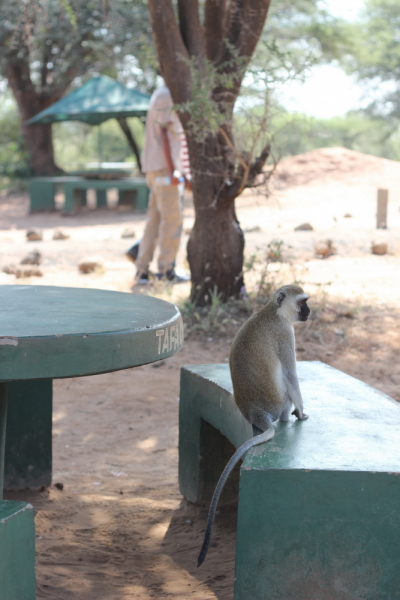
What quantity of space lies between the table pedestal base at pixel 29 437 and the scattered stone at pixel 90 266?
4.51m

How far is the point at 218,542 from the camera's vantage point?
268cm

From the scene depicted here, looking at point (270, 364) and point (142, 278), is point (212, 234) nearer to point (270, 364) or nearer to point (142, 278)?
point (142, 278)

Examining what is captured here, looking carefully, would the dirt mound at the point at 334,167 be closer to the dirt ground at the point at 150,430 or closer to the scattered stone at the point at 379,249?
the dirt ground at the point at 150,430

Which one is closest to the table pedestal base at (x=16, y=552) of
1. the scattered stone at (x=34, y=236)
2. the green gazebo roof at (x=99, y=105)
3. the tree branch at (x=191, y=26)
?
the tree branch at (x=191, y=26)

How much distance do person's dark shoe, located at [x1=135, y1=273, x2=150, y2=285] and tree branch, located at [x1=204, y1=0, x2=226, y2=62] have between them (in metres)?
2.35

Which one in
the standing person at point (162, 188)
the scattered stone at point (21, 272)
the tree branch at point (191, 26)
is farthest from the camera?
the scattered stone at point (21, 272)

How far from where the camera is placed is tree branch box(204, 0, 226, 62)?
536cm

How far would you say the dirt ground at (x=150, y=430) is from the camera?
242 cm

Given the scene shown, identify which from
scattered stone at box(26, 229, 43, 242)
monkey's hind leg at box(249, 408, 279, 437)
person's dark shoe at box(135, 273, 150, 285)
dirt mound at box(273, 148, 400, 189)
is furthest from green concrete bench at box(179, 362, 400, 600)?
dirt mound at box(273, 148, 400, 189)

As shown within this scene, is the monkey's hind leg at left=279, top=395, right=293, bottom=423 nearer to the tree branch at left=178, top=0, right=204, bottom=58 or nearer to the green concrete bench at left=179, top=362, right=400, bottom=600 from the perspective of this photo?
the green concrete bench at left=179, top=362, right=400, bottom=600

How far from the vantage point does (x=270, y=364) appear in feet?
7.34

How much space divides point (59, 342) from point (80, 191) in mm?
14735

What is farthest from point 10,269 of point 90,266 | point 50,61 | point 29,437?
point 50,61

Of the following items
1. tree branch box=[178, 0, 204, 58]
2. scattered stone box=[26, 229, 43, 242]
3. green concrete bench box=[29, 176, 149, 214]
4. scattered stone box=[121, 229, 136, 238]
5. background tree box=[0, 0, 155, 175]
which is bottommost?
scattered stone box=[26, 229, 43, 242]
